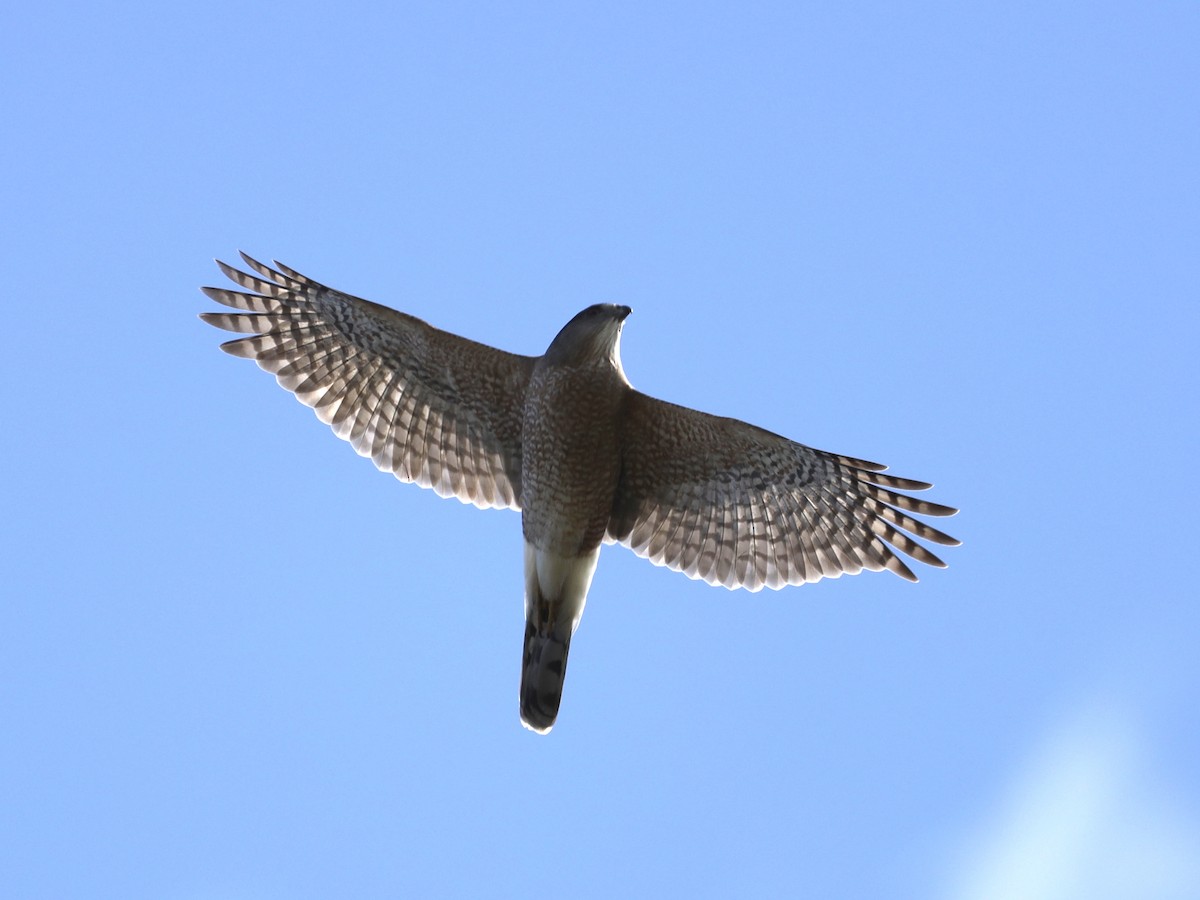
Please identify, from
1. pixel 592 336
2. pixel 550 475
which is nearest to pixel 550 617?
pixel 550 475

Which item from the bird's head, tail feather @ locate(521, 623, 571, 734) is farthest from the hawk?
the bird's head

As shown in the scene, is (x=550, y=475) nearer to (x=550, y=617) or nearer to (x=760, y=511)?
(x=550, y=617)

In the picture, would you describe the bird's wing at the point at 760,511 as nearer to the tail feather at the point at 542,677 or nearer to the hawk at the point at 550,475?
the hawk at the point at 550,475

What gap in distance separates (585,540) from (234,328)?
8.97 ft

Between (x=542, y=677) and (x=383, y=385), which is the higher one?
(x=383, y=385)

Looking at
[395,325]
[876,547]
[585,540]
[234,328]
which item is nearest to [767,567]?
[876,547]

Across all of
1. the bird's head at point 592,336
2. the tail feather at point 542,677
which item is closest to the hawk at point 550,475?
the tail feather at point 542,677

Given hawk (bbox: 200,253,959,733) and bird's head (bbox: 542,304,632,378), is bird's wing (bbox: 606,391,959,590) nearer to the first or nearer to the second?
hawk (bbox: 200,253,959,733)

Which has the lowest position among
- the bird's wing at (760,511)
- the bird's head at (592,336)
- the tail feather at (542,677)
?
the tail feather at (542,677)

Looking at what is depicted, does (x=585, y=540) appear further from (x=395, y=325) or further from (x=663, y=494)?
(x=395, y=325)

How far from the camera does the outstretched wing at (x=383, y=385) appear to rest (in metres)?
9.63

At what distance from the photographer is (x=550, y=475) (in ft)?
29.8

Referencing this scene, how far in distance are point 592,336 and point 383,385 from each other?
1.78 meters

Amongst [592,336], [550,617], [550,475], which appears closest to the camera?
[592,336]
